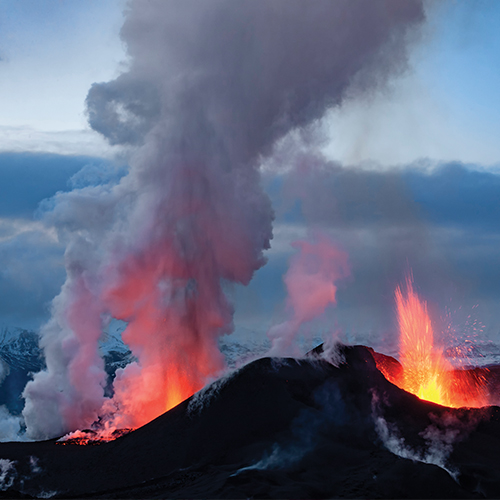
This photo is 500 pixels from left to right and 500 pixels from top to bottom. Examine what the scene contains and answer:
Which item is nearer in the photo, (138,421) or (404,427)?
(404,427)

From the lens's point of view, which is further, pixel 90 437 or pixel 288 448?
pixel 90 437

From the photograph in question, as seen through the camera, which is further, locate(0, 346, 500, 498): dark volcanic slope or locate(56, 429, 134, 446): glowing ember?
locate(56, 429, 134, 446): glowing ember

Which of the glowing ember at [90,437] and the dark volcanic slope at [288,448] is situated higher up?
the glowing ember at [90,437]

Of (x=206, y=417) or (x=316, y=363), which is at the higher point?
(x=316, y=363)

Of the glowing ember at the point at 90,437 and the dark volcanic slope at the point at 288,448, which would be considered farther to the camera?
the glowing ember at the point at 90,437

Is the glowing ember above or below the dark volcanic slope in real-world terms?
above

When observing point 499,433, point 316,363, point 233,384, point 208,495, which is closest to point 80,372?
point 233,384

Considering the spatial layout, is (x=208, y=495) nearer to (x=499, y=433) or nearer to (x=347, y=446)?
(x=347, y=446)

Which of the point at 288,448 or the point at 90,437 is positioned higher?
the point at 90,437
